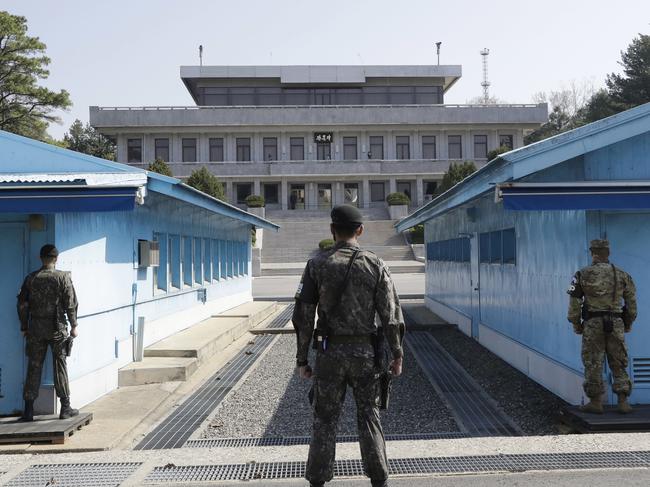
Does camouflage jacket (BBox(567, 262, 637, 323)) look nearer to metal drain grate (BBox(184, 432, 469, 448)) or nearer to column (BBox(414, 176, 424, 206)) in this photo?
metal drain grate (BBox(184, 432, 469, 448))

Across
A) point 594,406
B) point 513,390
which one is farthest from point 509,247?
point 594,406

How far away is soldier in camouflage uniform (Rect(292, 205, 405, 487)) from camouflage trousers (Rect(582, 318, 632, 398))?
119 inches

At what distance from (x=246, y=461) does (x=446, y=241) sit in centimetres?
1134

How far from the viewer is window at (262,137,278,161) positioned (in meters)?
54.1

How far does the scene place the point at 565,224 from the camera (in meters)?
7.59

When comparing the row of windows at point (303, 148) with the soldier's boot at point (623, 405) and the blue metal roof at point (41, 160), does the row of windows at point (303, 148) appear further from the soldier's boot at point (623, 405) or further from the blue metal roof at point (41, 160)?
the soldier's boot at point (623, 405)

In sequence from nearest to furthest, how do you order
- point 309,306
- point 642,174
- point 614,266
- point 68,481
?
point 309,306 < point 68,481 < point 614,266 < point 642,174

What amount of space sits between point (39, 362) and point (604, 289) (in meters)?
5.98

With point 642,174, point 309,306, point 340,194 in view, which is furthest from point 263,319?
point 340,194

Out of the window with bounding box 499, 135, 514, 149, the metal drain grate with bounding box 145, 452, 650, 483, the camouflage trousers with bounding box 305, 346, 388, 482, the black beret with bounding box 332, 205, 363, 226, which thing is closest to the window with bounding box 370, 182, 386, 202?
the window with bounding box 499, 135, 514, 149

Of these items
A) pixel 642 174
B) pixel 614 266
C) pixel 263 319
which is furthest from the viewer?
pixel 263 319

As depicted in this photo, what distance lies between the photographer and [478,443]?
5984 mm

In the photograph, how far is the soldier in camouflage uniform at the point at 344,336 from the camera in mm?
4391

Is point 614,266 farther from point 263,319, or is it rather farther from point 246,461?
point 263,319
